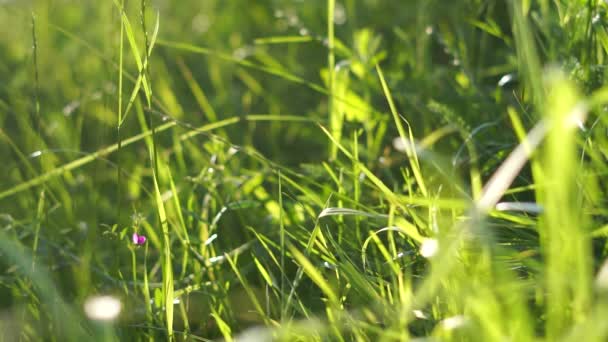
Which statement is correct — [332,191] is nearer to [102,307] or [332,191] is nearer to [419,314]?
[419,314]

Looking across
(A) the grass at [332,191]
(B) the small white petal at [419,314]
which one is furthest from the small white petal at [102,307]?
(B) the small white petal at [419,314]

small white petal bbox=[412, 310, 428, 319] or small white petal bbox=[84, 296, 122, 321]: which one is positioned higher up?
small white petal bbox=[412, 310, 428, 319]

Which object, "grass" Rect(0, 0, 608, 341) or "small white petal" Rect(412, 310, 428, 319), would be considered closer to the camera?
"grass" Rect(0, 0, 608, 341)

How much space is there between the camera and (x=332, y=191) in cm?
77

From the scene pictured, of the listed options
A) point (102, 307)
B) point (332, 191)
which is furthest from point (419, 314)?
point (102, 307)

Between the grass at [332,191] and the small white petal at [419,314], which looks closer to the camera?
the grass at [332,191]

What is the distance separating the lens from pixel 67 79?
1944mm

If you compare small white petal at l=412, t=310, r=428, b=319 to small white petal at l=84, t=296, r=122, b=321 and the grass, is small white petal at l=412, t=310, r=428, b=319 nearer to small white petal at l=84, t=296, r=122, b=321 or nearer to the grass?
the grass

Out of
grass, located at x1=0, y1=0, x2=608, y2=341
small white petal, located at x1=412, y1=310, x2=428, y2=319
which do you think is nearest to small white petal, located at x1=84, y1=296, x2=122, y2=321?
grass, located at x1=0, y1=0, x2=608, y2=341

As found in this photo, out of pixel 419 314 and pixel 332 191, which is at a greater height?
pixel 332 191

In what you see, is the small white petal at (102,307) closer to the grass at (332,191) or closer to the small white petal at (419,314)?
the grass at (332,191)

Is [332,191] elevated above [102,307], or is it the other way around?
[332,191]

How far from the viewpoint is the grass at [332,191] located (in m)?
0.60

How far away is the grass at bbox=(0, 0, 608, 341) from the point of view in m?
0.60
